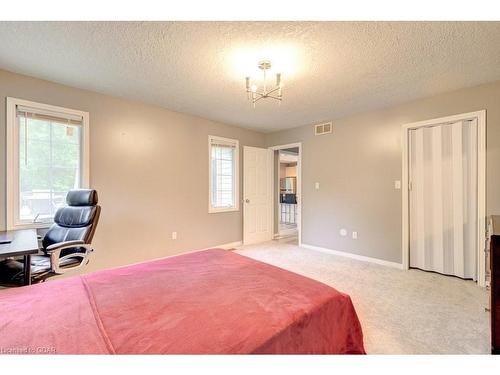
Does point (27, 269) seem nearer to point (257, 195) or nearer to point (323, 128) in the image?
point (257, 195)

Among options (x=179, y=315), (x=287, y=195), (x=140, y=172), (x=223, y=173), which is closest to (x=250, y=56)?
(x=179, y=315)

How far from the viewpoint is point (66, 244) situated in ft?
6.60

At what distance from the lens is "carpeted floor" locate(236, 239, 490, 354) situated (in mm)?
1703

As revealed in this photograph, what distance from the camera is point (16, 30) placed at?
1.77 metres

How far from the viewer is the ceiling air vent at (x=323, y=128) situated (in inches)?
165

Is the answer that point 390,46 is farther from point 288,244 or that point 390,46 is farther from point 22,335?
point 288,244

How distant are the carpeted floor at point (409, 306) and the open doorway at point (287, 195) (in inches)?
62.8

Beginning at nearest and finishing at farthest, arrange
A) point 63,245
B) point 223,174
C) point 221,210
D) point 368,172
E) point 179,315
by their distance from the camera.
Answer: point 179,315
point 63,245
point 368,172
point 221,210
point 223,174

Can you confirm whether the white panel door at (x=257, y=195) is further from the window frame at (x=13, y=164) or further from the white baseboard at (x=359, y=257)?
the window frame at (x=13, y=164)

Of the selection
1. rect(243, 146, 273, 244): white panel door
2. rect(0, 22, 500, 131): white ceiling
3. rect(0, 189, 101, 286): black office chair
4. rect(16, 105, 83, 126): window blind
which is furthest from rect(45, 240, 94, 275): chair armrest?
rect(243, 146, 273, 244): white panel door

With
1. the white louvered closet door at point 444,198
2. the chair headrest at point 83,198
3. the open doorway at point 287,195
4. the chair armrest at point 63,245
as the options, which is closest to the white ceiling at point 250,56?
the white louvered closet door at point 444,198

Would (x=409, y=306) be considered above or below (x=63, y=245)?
below

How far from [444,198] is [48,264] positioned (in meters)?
4.39

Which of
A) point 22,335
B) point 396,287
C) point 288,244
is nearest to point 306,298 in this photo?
point 22,335
